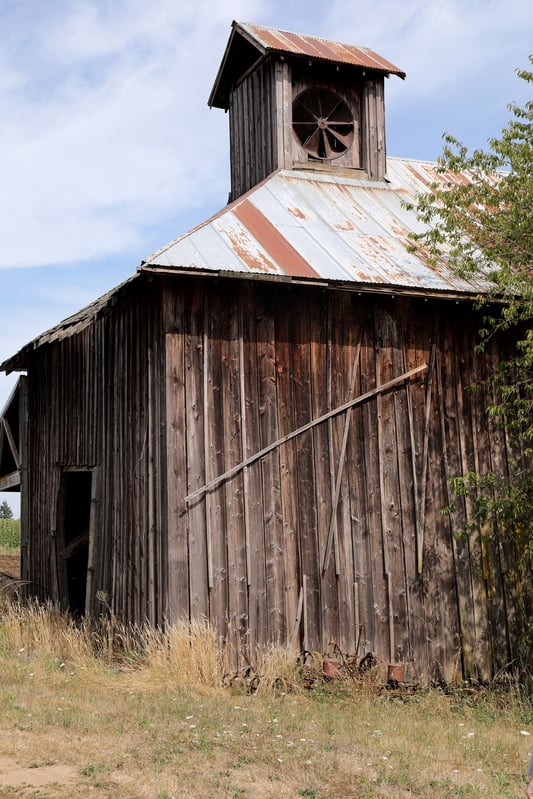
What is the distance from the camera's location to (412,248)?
10.6m

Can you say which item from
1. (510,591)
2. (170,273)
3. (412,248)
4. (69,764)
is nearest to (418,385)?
(412,248)

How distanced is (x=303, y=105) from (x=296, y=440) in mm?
6456

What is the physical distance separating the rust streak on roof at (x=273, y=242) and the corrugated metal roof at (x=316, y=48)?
3487 millimetres

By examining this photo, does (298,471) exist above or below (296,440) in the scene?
Answer: below

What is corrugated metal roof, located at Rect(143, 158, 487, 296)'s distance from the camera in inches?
381

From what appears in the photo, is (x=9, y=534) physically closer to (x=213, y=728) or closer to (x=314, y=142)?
(x=314, y=142)

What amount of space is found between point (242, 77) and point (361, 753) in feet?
36.9

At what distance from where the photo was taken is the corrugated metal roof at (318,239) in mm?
9680

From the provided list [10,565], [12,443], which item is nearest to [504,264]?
[12,443]

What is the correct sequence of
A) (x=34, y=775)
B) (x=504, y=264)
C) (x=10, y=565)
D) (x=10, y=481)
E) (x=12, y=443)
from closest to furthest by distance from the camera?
(x=34, y=775)
(x=504, y=264)
(x=12, y=443)
(x=10, y=481)
(x=10, y=565)

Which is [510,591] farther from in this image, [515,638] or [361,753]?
[361,753]

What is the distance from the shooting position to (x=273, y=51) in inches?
521

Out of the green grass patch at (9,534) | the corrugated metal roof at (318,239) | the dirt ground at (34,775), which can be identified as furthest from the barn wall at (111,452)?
the green grass patch at (9,534)

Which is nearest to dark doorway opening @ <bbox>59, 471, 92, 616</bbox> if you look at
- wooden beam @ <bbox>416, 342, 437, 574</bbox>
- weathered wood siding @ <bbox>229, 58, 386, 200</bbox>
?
wooden beam @ <bbox>416, 342, 437, 574</bbox>
